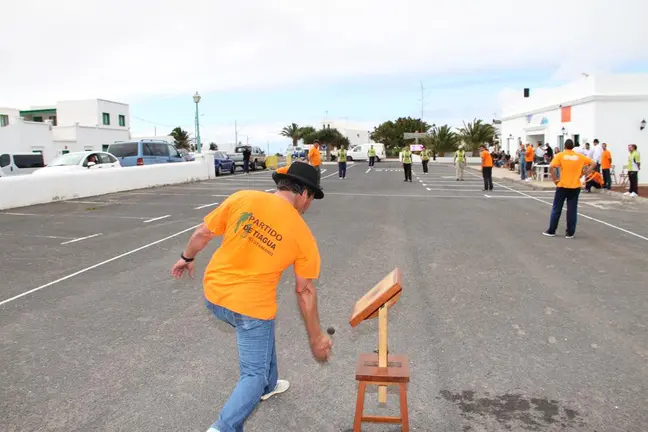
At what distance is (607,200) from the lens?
58.1ft

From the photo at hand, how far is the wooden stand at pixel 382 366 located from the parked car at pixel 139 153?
22438mm

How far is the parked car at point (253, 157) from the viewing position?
3634 cm

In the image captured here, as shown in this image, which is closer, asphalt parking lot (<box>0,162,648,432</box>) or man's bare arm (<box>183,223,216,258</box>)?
man's bare arm (<box>183,223,216,258</box>)

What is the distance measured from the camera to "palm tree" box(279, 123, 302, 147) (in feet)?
291

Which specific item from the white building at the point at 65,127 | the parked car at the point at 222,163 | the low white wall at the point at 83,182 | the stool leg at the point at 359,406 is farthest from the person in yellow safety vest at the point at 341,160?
the white building at the point at 65,127

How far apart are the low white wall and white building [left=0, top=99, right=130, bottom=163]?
23.8 m

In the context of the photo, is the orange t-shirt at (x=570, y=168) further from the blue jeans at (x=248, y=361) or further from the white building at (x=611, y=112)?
the white building at (x=611, y=112)

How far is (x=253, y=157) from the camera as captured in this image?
128 ft

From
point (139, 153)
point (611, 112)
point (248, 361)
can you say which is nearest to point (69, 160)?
point (139, 153)

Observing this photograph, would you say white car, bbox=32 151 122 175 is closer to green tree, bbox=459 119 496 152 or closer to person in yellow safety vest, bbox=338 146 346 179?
person in yellow safety vest, bbox=338 146 346 179

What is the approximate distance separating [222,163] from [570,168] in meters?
25.0

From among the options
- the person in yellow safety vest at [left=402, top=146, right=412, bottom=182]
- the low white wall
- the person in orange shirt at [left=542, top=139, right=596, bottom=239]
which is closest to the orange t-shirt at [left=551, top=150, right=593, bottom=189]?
the person in orange shirt at [left=542, top=139, right=596, bottom=239]

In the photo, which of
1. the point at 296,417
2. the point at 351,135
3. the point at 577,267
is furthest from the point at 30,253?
the point at 351,135

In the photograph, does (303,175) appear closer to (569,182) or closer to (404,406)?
(404,406)
